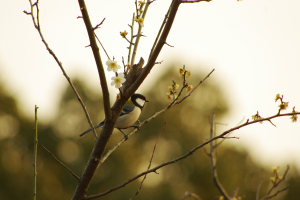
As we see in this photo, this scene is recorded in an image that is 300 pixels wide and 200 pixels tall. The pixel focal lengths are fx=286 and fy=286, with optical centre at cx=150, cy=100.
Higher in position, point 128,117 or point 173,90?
point 128,117

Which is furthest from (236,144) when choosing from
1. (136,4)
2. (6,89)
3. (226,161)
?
(136,4)

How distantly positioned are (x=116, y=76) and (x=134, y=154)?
2657cm

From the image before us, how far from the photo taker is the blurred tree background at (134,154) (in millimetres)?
24719

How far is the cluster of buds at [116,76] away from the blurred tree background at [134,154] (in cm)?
2107

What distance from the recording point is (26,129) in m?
27.2

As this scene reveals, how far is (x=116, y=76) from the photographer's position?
7.00 feet

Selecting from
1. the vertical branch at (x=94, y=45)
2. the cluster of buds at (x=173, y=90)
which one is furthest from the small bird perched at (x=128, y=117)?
the vertical branch at (x=94, y=45)

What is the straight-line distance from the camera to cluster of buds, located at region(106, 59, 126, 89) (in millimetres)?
2127

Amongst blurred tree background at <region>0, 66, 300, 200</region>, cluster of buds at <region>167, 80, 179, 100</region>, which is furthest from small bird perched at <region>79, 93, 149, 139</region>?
blurred tree background at <region>0, 66, 300, 200</region>

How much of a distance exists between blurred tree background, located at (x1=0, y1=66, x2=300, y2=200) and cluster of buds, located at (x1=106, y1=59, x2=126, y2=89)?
21.1 metres

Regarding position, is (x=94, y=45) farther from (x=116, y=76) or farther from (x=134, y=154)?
(x=134, y=154)

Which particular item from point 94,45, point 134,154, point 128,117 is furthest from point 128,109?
point 134,154

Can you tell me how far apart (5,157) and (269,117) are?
26.3 metres

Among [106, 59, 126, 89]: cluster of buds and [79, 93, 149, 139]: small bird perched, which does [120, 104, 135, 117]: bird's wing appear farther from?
[106, 59, 126, 89]: cluster of buds
